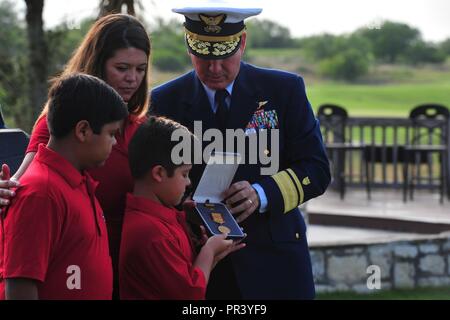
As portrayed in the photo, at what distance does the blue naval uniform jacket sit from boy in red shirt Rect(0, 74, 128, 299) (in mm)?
641

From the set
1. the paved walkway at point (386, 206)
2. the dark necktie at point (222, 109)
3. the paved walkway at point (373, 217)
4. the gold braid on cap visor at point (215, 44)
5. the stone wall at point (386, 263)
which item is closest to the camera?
the gold braid on cap visor at point (215, 44)

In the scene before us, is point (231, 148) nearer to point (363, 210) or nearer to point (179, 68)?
point (363, 210)

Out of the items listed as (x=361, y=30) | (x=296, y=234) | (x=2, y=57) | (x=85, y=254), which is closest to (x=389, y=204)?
(x=2, y=57)

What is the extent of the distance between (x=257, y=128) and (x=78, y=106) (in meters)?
0.84

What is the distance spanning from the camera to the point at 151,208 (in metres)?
3.38

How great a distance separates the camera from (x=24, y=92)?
872 cm

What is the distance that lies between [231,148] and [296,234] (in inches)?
13.9

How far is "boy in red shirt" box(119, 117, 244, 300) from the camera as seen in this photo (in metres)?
3.29

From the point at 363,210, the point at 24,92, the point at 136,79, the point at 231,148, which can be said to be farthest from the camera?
the point at 363,210

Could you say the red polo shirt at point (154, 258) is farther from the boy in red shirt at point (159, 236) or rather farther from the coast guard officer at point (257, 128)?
the coast guard officer at point (257, 128)

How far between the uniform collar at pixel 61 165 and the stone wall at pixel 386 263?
16.5 feet

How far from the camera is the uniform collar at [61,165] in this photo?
309 centimetres

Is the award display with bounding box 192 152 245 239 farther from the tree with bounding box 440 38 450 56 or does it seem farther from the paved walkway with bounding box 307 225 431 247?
Answer: the tree with bounding box 440 38 450 56

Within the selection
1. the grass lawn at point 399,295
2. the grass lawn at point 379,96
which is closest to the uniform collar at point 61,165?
the grass lawn at point 399,295
